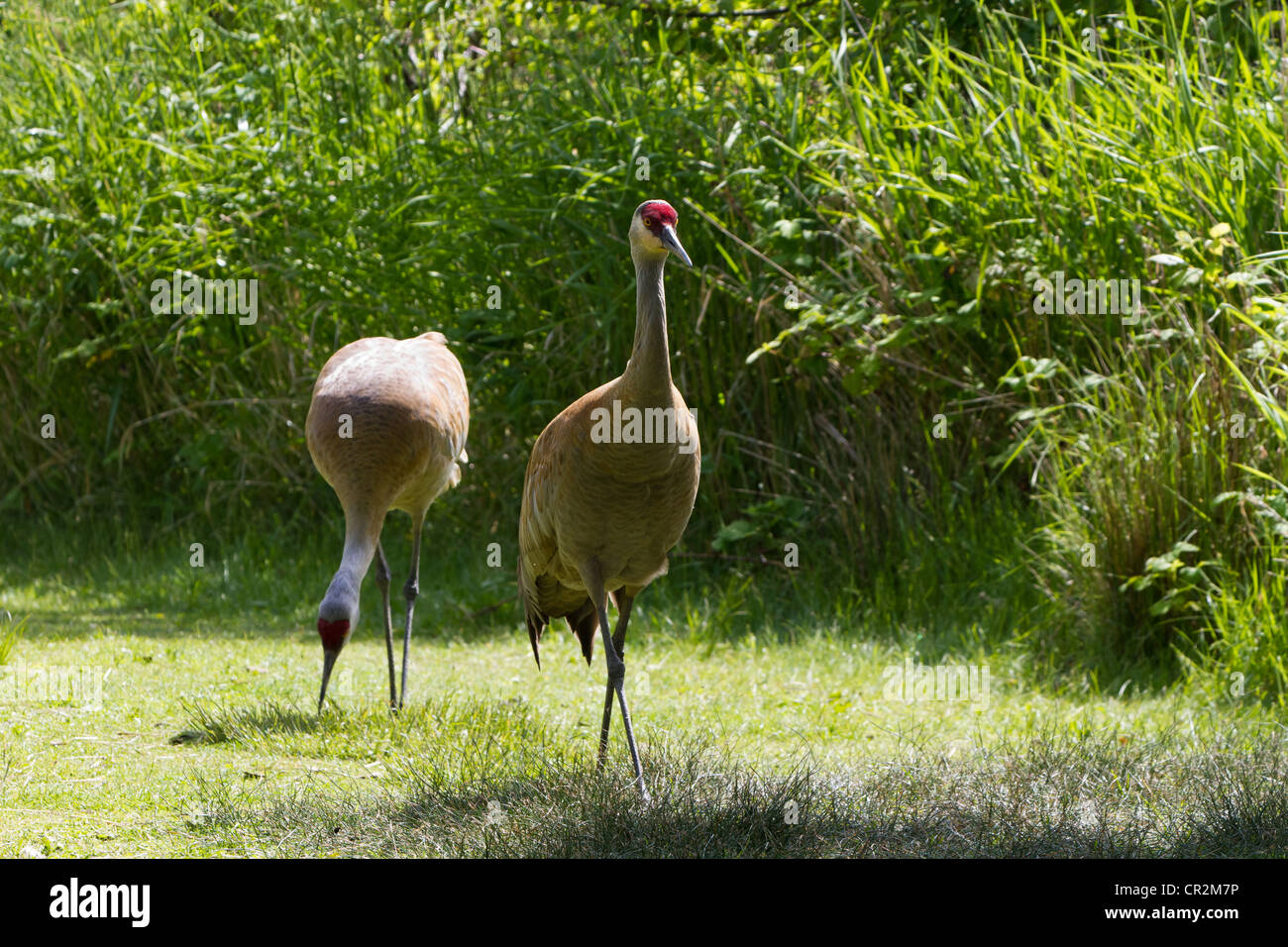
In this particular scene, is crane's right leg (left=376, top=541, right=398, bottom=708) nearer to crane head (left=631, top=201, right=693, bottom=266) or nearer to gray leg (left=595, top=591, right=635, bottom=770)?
gray leg (left=595, top=591, right=635, bottom=770)

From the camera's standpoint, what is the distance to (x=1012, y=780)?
4848 mm

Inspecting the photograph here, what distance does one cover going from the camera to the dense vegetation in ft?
21.4

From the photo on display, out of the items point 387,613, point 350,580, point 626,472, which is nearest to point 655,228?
point 626,472

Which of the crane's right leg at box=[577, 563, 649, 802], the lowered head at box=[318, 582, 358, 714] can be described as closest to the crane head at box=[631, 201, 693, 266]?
the crane's right leg at box=[577, 563, 649, 802]

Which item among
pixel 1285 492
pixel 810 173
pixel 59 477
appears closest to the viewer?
pixel 1285 492

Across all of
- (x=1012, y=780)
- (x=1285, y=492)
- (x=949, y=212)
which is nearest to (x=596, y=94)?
(x=949, y=212)

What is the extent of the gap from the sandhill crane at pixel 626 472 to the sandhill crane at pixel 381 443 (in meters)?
1.09

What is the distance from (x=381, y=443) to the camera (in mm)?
6344

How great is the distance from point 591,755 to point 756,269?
367cm

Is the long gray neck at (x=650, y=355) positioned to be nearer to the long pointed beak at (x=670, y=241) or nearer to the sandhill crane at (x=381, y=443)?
the long pointed beak at (x=670, y=241)

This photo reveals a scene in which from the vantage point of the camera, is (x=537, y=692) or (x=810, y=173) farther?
(x=810, y=173)

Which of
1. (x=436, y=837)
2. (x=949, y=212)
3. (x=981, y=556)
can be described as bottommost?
(x=436, y=837)

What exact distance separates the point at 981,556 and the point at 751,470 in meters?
1.60

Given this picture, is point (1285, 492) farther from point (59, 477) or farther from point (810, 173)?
point (59, 477)
